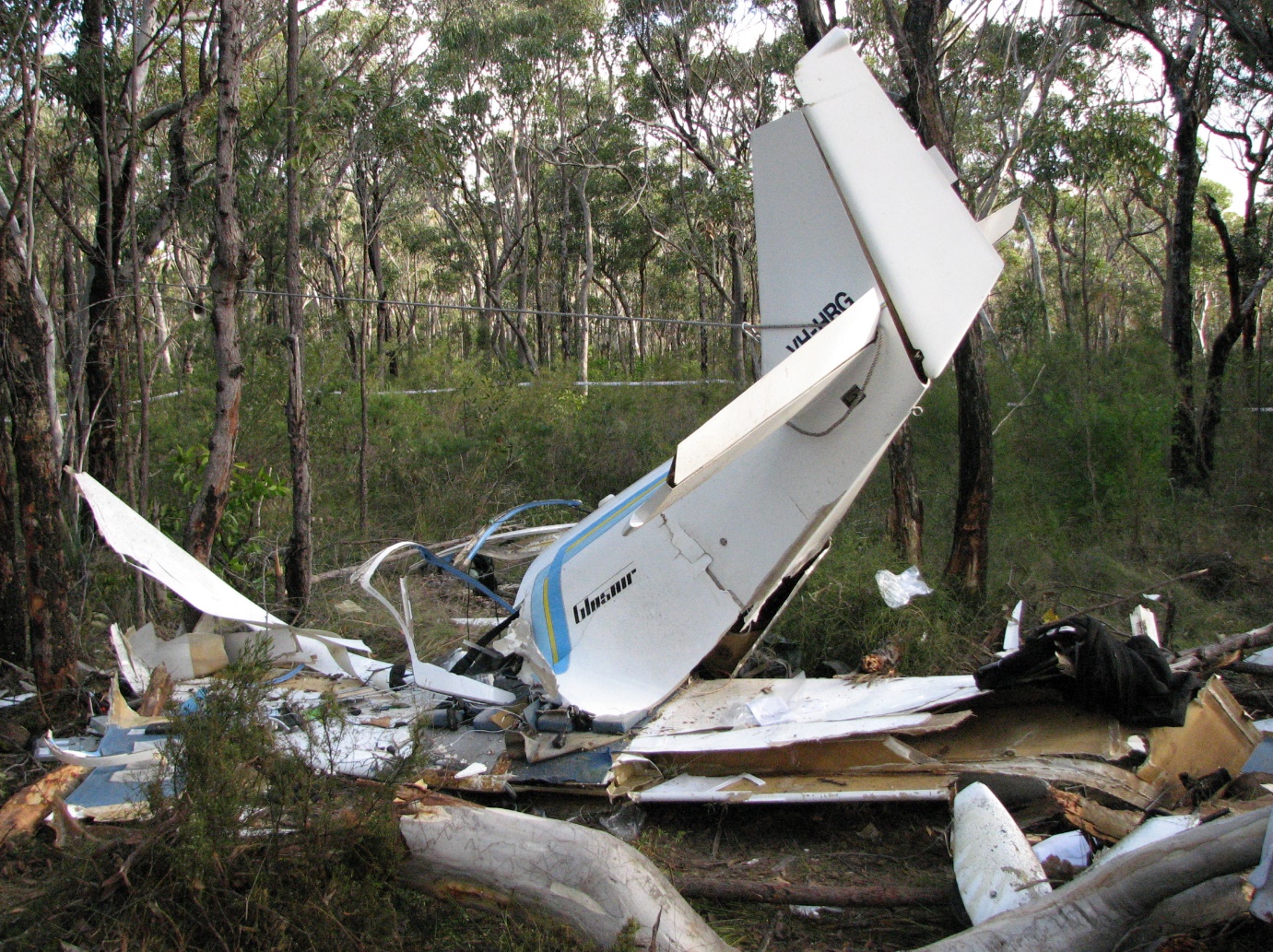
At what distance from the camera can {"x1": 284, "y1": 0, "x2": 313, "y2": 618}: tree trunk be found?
7035 millimetres

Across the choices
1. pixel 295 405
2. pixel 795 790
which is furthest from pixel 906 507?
pixel 295 405

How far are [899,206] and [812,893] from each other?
3.11 metres

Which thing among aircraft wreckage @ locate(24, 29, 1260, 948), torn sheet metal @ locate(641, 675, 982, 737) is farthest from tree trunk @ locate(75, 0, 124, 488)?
torn sheet metal @ locate(641, 675, 982, 737)

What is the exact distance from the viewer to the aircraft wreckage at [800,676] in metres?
3.93

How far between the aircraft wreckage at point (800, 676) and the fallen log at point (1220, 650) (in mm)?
664

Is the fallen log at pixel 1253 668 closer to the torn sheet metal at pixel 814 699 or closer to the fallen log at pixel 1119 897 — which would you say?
the torn sheet metal at pixel 814 699

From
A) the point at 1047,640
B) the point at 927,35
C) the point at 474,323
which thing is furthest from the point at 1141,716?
the point at 474,323

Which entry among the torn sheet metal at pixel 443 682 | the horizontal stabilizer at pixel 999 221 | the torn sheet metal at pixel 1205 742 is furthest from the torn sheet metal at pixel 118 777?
the horizontal stabilizer at pixel 999 221

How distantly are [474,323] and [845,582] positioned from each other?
40472 mm

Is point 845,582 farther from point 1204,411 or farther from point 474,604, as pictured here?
point 1204,411

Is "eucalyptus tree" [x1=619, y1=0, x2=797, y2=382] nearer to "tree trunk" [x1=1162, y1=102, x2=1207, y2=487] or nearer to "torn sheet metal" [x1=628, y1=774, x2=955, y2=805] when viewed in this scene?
"tree trunk" [x1=1162, y1=102, x2=1207, y2=487]

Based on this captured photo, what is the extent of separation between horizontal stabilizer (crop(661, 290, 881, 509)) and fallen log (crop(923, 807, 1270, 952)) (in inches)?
65.7

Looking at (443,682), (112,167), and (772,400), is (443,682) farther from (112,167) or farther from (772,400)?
(112,167)

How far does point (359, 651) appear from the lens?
5.70m
